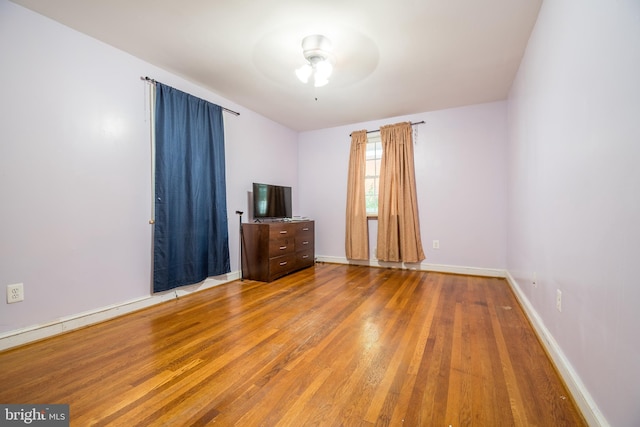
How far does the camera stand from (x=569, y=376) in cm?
136

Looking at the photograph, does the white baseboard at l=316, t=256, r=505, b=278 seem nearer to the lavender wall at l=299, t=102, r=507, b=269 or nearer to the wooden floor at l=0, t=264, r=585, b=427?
the lavender wall at l=299, t=102, r=507, b=269

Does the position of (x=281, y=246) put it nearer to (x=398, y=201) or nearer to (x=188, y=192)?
(x=188, y=192)

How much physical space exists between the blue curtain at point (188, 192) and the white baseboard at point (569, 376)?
10.5 feet

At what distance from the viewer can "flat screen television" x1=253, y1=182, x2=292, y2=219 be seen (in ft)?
12.4

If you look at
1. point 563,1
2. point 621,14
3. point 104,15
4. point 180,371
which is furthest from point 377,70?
point 180,371

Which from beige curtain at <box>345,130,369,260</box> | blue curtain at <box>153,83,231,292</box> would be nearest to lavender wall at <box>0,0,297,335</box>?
blue curtain at <box>153,83,231,292</box>

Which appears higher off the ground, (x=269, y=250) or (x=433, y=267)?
(x=269, y=250)

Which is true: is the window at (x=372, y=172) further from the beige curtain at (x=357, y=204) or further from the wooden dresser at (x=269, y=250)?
the wooden dresser at (x=269, y=250)

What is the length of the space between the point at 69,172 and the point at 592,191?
135 inches

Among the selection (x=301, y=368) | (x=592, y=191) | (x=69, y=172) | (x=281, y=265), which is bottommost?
(x=301, y=368)

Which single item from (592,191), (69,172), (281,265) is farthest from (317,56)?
(281,265)

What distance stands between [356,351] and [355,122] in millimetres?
3800

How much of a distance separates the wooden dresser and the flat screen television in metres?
0.29

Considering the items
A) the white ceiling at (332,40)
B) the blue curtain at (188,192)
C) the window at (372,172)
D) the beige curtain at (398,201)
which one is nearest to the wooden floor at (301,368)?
the blue curtain at (188,192)
